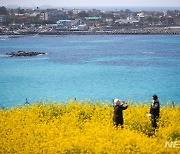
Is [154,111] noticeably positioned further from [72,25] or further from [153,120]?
[72,25]

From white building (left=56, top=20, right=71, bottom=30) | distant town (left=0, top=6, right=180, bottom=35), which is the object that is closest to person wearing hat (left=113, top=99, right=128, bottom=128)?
distant town (left=0, top=6, right=180, bottom=35)

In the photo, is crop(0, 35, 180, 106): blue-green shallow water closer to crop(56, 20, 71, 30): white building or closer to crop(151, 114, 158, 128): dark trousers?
crop(151, 114, 158, 128): dark trousers

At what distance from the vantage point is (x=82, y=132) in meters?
8.01

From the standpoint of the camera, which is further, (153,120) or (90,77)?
(90,77)

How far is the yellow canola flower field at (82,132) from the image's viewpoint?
276 inches

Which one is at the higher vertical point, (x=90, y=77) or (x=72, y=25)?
(x=72, y=25)

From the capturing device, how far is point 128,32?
4117 inches

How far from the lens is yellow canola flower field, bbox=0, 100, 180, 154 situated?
23.0 ft

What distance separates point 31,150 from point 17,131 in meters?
1.05

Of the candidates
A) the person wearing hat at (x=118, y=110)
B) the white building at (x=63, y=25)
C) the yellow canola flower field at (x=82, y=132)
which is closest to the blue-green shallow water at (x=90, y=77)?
the yellow canola flower field at (x=82, y=132)

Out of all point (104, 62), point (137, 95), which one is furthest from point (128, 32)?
point (137, 95)

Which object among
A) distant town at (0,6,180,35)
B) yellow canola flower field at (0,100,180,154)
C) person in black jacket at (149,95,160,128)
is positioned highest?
person in black jacket at (149,95,160,128)

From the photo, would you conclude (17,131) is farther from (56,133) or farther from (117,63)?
(117,63)

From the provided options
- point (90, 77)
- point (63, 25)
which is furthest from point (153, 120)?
point (63, 25)
